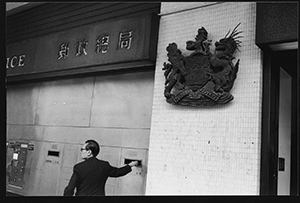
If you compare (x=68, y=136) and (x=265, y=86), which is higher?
(x=265, y=86)

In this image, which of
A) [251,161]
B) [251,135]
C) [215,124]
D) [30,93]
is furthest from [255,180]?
[30,93]

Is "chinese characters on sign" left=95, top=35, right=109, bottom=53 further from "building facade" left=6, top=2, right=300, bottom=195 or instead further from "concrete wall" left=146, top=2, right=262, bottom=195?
"concrete wall" left=146, top=2, right=262, bottom=195

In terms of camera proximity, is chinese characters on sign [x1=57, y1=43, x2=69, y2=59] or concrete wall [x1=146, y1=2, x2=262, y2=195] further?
chinese characters on sign [x1=57, y1=43, x2=69, y2=59]

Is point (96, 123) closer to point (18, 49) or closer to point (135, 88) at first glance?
point (135, 88)

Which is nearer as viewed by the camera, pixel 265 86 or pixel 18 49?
pixel 265 86

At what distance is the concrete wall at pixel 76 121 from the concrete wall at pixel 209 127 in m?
0.34

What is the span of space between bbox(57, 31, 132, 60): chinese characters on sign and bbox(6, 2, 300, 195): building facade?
0.01 metres

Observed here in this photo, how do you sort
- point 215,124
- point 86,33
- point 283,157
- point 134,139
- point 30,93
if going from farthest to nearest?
point 30,93 → point 86,33 → point 134,139 → point 283,157 → point 215,124

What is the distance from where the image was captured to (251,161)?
8.19 ft

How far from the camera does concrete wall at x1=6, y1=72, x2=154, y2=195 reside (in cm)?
342

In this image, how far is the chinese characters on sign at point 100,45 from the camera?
10.7ft

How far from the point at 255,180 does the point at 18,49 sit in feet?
10.8

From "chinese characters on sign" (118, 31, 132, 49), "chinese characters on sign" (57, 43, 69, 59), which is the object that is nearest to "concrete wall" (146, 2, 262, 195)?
"chinese characters on sign" (118, 31, 132, 49)

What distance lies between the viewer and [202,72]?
2760mm
